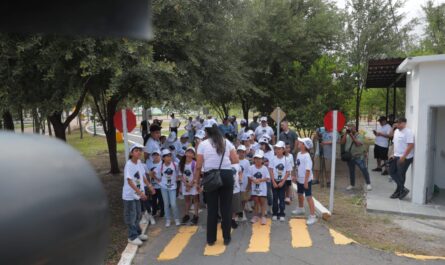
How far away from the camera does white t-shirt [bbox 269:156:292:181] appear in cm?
764

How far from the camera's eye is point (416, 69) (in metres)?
9.44

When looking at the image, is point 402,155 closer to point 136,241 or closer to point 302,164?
point 302,164

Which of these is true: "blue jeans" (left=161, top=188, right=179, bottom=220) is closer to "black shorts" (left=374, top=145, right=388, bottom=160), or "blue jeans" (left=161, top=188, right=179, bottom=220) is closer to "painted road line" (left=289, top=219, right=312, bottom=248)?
"painted road line" (left=289, top=219, right=312, bottom=248)

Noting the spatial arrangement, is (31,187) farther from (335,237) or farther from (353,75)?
(353,75)

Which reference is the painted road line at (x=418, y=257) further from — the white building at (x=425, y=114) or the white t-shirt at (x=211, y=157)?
the white building at (x=425, y=114)

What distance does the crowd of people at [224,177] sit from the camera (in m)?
6.34

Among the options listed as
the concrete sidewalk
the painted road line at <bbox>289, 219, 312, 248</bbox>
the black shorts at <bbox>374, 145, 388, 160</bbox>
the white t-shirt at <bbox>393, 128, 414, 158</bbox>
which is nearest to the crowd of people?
A: the white t-shirt at <bbox>393, 128, 414, 158</bbox>

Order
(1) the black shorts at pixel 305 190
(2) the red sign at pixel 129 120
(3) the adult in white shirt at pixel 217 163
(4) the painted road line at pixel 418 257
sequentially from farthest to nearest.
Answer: (2) the red sign at pixel 129 120, (1) the black shorts at pixel 305 190, (3) the adult in white shirt at pixel 217 163, (4) the painted road line at pixel 418 257

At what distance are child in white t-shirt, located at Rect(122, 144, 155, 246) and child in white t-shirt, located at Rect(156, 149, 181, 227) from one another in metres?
0.90

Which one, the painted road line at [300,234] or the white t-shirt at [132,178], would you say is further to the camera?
the painted road line at [300,234]

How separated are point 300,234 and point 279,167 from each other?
1282 millimetres

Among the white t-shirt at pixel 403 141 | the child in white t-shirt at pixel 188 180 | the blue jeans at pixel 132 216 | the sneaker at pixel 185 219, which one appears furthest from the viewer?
the white t-shirt at pixel 403 141

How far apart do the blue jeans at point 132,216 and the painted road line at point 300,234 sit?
102 inches

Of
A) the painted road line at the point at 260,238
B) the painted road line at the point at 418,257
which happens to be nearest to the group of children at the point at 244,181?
the painted road line at the point at 260,238
